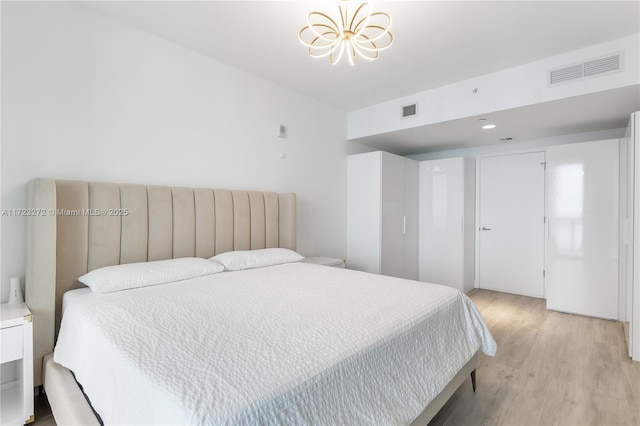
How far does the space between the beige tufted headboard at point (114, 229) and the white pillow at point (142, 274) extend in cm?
17

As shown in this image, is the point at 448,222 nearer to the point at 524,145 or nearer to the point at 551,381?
the point at 524,145

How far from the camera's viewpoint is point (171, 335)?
118 centimetres

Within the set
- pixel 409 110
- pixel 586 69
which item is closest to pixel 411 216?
pixel 409 110

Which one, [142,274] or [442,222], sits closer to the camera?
[142,274]

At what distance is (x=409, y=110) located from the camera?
3.62 m

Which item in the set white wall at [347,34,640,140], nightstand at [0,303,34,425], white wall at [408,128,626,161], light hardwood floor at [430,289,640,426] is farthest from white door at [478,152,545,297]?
nightstand at [0,303,34,425]

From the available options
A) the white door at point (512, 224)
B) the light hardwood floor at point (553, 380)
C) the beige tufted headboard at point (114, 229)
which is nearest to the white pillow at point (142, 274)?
the beige tufted headboard at point (114, 229)

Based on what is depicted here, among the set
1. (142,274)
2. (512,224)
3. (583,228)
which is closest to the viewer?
(142,274)

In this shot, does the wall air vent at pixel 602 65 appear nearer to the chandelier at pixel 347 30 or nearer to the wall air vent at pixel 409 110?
the wall air vent at pixel 409 110

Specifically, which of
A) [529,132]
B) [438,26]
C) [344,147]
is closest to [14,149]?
[438,26]

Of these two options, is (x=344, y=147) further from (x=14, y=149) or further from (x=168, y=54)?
(x=14, y=149)

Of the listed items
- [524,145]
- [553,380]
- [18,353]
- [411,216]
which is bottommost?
[553,380]

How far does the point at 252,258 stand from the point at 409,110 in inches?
99.1

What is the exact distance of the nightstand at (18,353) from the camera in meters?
1.53
